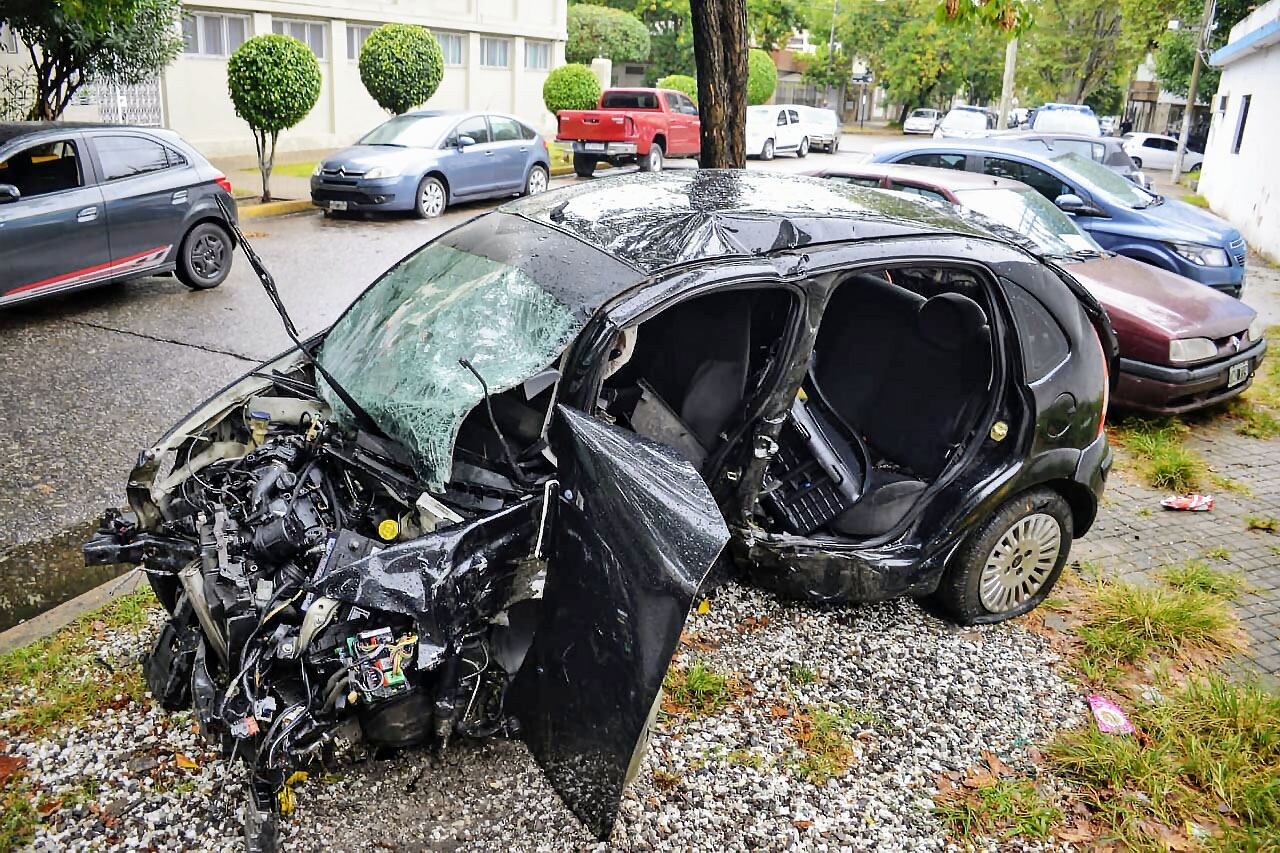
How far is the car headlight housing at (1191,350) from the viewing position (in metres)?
6.52

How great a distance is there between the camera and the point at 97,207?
26.8 feet

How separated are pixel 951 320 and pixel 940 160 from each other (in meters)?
6.64

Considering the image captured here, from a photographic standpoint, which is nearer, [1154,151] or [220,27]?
[220,27]

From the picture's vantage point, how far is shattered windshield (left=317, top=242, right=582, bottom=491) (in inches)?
125

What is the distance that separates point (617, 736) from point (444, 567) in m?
0.69

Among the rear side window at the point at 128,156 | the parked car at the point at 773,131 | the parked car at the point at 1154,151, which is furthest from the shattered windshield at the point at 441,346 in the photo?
the parked car at the point at 1154,151

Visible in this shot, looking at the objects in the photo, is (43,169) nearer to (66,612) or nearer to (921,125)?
(66,612)

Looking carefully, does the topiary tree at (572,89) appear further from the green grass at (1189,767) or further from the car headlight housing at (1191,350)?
the green grass at (1189,767)

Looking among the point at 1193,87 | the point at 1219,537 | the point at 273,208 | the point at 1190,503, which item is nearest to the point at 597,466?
the point at 1219,537

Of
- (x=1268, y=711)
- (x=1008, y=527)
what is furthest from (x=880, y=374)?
(x=1268, y=711)

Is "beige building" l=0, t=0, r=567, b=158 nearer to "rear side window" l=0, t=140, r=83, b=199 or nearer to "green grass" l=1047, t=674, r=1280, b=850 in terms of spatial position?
"rear side window" l=0, t=140, r=83, b=199

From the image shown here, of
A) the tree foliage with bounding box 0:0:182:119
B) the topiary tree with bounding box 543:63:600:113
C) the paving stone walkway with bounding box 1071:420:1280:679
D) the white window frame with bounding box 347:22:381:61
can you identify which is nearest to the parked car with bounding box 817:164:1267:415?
the paving stone walkway with bounding box 1071:420:1280:679

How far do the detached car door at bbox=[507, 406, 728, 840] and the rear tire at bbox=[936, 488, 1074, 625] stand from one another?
72.9 inches

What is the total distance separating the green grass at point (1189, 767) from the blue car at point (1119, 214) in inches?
257
